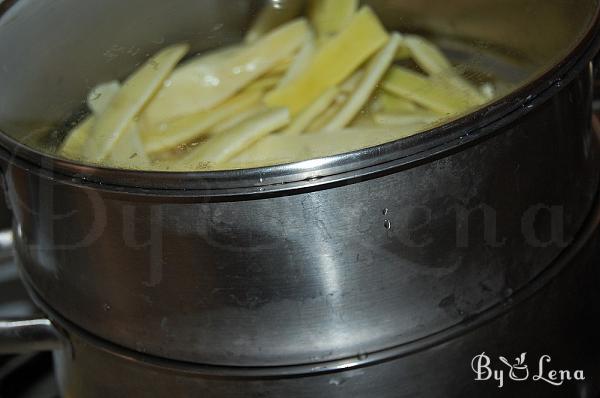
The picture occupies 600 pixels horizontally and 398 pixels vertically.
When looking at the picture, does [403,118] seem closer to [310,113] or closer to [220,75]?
[310,113]

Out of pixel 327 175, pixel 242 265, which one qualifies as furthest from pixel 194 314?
pixel 327 175

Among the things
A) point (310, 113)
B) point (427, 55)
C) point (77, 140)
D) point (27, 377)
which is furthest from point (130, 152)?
point (27, 377)

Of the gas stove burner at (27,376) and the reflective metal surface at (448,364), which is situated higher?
the reflective metal surface at (448,364)

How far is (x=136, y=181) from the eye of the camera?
22.6 inches

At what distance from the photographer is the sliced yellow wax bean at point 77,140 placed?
0.65 metres

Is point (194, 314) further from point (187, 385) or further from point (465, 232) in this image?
point (465, 232)

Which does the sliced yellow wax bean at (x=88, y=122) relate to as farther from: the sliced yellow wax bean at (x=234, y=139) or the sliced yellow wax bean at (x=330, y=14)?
the sliced yellow wax bean at (x=330, y=14)

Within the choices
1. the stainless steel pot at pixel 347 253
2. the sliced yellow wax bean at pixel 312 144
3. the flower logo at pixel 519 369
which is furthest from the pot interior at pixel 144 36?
the flower logo at pixel 519 369

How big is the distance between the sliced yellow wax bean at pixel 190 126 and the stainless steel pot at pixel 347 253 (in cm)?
9

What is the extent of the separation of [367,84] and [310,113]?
0.06 metres

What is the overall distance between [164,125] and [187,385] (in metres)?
0.25

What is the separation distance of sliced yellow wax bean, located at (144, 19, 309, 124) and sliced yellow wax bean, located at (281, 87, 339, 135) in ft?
0.29

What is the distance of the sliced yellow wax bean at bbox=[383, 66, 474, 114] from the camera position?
25.2 inches

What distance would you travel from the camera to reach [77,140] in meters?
0.68
